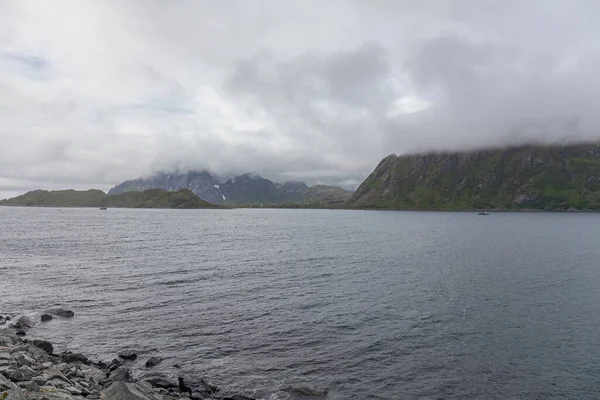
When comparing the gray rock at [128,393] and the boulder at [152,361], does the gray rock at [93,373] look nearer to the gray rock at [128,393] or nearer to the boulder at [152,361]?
the boulder at [152,361]

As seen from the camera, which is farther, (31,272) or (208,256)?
(208,256)

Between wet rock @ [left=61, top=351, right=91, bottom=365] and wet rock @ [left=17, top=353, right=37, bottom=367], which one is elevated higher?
wet rock @ [left=17, top=353, right=37, bottom=367]

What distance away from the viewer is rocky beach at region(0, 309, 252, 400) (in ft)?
73.4

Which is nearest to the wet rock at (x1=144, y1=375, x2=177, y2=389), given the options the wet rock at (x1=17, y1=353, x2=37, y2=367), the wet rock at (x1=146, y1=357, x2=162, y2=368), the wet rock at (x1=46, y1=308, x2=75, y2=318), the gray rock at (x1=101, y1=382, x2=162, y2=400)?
the gray rock at (x1=101, y1=382, x2=162, y2=400)

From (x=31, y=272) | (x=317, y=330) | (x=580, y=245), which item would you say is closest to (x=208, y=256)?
(x=31, y=272)

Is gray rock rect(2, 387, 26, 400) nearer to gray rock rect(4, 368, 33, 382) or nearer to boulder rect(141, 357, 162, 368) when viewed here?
gray rock rect(4, 368, 33, 382)

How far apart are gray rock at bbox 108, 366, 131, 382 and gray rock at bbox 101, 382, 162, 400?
→ 3.61 metres

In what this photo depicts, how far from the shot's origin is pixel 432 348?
37031mm

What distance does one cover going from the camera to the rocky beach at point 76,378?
22375 millimetres

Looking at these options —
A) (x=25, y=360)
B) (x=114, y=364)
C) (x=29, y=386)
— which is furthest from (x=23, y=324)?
(x=29, y=386)

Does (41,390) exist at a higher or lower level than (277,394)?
higher

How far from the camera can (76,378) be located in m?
27.8

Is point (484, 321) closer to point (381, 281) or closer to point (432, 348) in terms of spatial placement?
point (432, 348)

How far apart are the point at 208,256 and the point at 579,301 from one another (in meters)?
71.0
